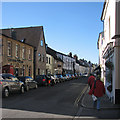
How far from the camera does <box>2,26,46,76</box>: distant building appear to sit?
36969 millimetres

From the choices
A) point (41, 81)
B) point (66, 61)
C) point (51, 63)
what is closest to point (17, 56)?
point (41, 81)

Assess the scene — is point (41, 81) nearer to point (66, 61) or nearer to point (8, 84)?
point (8, 84)

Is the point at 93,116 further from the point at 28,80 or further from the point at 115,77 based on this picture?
the point at 28,80

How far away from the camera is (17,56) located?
28.7 meters

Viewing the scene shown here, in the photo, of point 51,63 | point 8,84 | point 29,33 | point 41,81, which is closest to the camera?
point 8,84

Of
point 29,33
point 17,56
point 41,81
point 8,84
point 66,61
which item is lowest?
point 41,81

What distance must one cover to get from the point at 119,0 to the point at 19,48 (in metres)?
21.5

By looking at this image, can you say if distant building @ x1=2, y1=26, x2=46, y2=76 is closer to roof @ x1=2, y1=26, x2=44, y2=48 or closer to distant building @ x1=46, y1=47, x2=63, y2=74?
roof @ x1=2, y1=26, x2=44, y2=48

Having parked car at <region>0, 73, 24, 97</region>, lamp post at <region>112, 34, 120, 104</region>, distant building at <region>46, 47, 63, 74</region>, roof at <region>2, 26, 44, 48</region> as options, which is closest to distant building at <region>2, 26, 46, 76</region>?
roof at <region>2, 26, 44, 48</region>

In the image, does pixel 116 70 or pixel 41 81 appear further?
pixel 41 81

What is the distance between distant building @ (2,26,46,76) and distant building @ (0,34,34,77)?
2.93 metres

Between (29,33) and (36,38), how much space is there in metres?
2.53

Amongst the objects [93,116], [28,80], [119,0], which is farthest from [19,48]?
[93,116]

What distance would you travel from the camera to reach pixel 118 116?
7.57 meters
